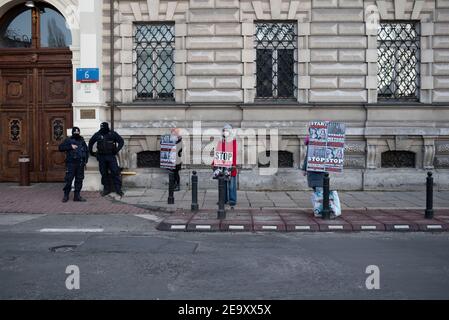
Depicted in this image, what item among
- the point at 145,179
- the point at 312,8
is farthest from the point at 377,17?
the point at 145,179

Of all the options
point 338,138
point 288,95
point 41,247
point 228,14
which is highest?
point 228,14

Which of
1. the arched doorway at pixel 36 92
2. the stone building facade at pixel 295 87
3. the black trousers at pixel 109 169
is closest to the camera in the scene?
the black trousers at pixel 109 169

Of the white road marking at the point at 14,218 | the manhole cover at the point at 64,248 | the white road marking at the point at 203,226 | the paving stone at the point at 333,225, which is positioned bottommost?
the white road marking at the point at 14,218

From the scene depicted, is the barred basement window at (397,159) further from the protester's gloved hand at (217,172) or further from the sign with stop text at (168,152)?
the sign with stop text at (168,152)

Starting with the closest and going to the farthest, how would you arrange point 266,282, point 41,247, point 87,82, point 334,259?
1. point 266,282
2. point 334,259
3. point 41,247
4. point 87,82

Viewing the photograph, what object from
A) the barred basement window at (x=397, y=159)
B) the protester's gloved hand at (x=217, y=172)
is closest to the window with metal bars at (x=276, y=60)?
the barred basement window at (x=397, y=159)

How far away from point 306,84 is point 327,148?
415 cm

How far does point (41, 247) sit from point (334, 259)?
4567mm

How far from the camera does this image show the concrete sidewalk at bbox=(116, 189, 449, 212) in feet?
40.4

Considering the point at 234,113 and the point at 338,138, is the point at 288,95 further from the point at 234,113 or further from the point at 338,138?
the point at 338,138

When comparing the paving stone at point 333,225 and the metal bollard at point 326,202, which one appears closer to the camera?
the paving stone at point 333,225

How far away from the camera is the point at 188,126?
49.4 feet

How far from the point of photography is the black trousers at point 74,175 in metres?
13.1

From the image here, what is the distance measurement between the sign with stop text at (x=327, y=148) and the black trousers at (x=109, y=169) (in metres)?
5.37
